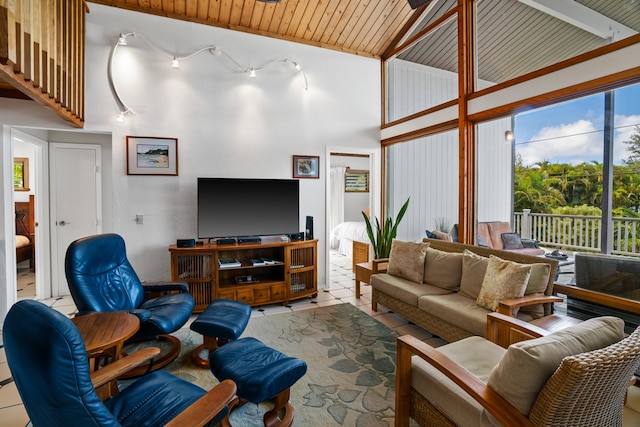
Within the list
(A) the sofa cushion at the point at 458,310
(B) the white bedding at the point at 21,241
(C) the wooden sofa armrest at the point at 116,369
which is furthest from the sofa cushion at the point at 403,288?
(B) the white bedding at the point at 21,241

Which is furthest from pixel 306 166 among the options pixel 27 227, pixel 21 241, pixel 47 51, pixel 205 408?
pixel 27 227

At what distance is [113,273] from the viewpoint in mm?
2814

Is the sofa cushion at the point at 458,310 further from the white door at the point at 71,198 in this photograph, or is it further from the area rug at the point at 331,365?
the white door at the point at 71,198

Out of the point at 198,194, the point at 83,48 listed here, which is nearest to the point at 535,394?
the point at 198,194

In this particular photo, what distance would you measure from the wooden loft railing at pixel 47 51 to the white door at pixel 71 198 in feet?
3.31

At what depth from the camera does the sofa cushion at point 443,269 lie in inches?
129

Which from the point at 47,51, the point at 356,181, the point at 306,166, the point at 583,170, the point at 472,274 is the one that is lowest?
the point at 472,274

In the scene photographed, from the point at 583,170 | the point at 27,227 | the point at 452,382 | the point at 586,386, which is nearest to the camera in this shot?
the point at 586,386

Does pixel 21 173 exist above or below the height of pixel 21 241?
above

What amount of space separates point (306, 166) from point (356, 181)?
4.13m

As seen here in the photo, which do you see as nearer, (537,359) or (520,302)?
(537,359)

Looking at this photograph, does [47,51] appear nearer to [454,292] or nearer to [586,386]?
[586,386]

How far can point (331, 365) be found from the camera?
2613 millimetres

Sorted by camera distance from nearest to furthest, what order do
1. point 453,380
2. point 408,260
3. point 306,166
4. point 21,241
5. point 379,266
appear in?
point 453,380, point 408,260, point 379,266, point 306,166, point 21,241
